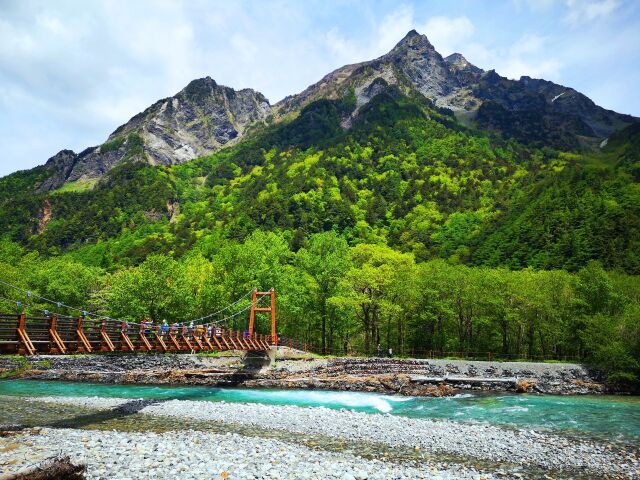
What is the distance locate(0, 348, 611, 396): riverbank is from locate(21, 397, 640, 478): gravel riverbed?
365 inches

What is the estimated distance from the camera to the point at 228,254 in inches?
1829

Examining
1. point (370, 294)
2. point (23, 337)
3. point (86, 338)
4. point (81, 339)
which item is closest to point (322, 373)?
point (370, 294)

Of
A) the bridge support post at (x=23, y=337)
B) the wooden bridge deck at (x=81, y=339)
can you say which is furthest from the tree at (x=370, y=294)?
the bridge support post at (x=23, y=337)

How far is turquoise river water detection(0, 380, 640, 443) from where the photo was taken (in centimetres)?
1706

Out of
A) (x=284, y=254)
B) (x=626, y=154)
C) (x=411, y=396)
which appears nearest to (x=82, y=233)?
(x=284, y=254)

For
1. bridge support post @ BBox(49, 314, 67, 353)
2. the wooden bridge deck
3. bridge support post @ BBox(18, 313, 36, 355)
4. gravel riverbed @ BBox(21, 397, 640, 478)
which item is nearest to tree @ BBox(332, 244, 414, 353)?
the wooden bridge deck

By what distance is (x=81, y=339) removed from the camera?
16.5 metres

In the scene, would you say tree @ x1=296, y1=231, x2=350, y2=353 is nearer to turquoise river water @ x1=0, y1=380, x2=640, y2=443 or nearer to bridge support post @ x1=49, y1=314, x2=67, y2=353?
turquoise river water @ x1=0, y1=380, x2=640, y2=443

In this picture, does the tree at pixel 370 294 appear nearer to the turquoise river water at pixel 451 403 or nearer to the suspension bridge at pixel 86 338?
the suspension bridge at pixel 86 338

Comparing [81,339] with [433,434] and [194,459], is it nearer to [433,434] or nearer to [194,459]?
[194,459]

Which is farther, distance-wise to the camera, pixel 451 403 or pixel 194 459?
pixel 451 403

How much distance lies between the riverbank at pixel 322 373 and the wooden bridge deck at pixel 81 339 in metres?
3.52

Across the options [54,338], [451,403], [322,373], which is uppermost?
[54,338]

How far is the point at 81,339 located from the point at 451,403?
730 inches
